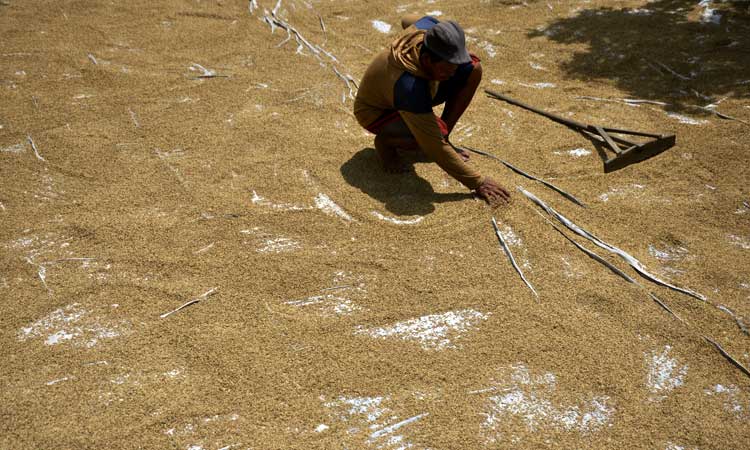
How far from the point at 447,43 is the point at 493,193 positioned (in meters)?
0.76

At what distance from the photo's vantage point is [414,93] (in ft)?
8.50

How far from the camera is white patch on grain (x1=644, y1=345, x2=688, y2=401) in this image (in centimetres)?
199

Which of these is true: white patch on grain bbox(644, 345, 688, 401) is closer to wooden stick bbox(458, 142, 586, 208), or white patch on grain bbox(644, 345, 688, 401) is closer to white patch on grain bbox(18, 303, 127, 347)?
wooden stick bbox(458, 142, 586, 208)

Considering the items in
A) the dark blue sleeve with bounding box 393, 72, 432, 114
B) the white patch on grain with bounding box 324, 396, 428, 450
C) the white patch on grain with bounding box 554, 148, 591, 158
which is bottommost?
the white patch on grain with bounding box 324, 396, 428, 450

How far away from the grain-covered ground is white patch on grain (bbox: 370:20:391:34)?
0.55 metres

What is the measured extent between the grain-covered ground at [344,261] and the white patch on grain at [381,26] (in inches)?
21.8

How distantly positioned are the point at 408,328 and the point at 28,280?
1566 mm

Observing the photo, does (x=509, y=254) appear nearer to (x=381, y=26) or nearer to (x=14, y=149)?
(x=14, y=149)

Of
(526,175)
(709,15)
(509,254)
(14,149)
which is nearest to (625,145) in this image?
(526,175)

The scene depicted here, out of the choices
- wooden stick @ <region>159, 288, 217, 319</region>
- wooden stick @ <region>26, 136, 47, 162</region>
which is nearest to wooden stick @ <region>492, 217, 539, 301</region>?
wooden stick @ <region>159, 288, 217, 319</region>

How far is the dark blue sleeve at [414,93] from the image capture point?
Answer: 2.60 m

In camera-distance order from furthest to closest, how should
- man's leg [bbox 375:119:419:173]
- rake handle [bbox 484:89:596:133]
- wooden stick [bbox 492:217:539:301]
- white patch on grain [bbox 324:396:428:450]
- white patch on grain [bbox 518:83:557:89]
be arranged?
white patch on grain [bbox 518:83:557:89]
rake handle [bbox 484:89:596:133]
man's leg [bbox 375:119:419:173]
wooden stick [bbox 492:217:539:301]
white patch on grain [bbox 324:396:428:450]

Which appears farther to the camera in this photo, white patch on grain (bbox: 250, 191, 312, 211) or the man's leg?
the man's leg

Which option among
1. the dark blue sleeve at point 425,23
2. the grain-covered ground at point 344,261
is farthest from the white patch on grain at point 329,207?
the dark blue sleeve at point 425,23
